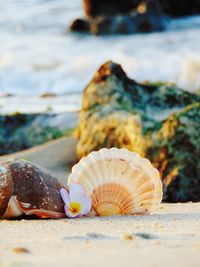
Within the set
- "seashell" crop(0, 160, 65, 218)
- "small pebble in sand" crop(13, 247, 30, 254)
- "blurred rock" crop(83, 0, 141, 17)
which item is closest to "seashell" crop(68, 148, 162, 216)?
"seashell" crop(0, 160, 65, 218)

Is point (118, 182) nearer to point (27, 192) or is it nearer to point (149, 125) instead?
point (27, 192)

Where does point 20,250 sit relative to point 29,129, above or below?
above

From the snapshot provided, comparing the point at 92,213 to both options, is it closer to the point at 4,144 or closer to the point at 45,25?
the point at 4,144

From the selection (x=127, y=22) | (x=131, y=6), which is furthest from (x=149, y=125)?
(x=131, y=6)

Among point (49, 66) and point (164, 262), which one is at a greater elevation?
point (164, 262)

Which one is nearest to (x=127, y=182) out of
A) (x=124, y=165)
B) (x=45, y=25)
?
(x=124, y=165)
